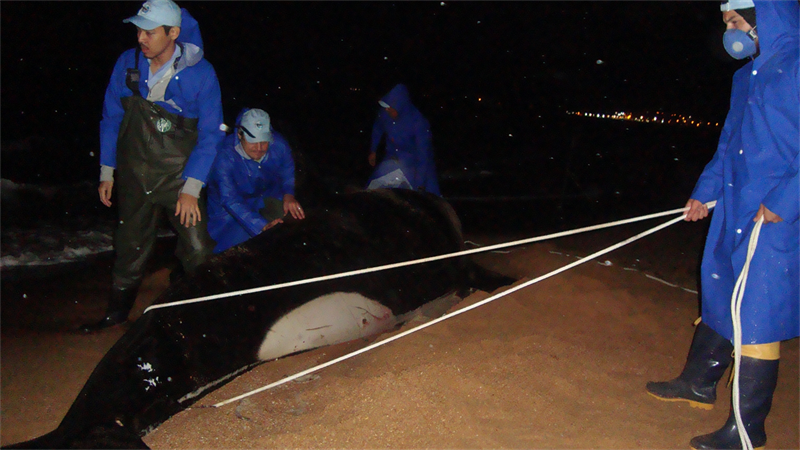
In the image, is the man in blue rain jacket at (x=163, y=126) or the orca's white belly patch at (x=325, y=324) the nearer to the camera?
the orca's white belly patch at (x=325, y=324)

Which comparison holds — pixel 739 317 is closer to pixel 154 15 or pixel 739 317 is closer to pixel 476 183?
pixel 154 15

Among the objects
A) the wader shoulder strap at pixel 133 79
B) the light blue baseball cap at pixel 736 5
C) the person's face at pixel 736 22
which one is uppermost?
the light blue baseball cap at pixel 736 5

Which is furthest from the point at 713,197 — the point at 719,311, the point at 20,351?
the point at 20,351

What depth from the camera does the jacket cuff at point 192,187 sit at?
2838mm

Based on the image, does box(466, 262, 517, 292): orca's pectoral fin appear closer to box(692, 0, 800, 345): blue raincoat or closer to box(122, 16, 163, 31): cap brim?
box(692, 0, 800, 345): blue raincoat

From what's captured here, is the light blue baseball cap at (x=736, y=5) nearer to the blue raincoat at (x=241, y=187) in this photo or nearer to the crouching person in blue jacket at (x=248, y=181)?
the crouching person in blue jacket at (x=248, y=181)

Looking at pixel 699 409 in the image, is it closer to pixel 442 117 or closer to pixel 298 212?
pixel 298 212

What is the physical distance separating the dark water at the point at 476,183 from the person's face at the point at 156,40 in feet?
4.77

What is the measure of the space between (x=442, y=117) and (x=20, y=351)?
24742 mm

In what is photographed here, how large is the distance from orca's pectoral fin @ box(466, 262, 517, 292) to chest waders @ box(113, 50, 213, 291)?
6.58 feet

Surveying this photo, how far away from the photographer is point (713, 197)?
7.84 feet

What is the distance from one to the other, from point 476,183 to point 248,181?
451 inches

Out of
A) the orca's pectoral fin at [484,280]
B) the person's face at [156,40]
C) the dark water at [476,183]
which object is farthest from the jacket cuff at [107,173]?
the orca's pectoral fin at [484,280]

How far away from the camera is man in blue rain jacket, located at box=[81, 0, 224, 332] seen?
282 cm
